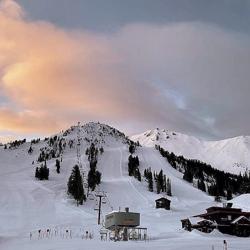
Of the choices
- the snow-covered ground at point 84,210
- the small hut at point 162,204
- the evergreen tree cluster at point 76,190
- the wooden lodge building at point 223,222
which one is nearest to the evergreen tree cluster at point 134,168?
A: the snow-covered ground at point 84,210

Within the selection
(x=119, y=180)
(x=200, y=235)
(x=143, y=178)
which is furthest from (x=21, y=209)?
(x=143, y=178)

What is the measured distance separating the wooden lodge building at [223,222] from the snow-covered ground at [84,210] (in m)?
3.21

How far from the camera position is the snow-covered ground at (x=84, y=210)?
181ft

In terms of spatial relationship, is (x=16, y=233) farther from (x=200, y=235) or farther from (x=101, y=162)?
(x=101, y=162)

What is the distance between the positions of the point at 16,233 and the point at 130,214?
17775mm

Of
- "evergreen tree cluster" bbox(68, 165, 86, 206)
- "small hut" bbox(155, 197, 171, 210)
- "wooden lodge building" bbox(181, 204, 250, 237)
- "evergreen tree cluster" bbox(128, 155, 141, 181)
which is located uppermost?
"evergreen tree cluster" bbox(128, 155, 141, 181)

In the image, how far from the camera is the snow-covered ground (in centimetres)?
5531

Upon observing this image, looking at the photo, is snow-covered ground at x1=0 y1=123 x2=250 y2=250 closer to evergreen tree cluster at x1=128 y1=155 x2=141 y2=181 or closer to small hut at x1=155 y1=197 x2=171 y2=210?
small hut at x1=155 y1=197 x2=171 y2=210

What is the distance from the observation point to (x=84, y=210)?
106000 millimetres

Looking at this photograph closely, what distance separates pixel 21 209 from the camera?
10000 centimetres

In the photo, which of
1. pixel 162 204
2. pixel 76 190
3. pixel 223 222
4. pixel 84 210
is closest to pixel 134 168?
pixel 162 204

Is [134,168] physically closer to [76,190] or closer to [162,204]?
[162,204]

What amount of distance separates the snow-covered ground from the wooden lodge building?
10.5ft

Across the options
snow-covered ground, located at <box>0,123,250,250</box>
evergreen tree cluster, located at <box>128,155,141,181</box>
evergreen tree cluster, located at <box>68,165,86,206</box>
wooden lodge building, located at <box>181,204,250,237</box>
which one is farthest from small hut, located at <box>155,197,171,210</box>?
evergreen tree cluster, located at <box>128,155,141,181</box>
